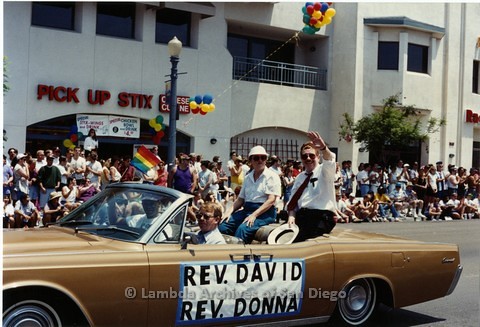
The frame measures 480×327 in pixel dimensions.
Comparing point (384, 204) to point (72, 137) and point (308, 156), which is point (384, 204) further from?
point (308, 156)

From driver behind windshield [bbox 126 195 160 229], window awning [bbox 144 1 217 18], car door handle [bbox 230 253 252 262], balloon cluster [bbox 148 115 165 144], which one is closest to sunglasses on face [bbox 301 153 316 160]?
car door handle [bbox 230 253 252 262]

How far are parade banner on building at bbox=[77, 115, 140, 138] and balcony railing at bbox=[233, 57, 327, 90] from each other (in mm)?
4693

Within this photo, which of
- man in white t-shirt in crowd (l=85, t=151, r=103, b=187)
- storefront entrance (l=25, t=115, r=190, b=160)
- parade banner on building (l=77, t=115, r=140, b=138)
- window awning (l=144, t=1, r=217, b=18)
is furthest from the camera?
window awning (l=144, t=1, r=217, b=18)

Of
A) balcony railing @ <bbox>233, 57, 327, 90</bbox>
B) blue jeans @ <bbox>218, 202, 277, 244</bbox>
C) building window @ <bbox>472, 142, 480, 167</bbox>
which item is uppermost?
balcony railing @ <bbox>233, 57, 327, 90</bbox>

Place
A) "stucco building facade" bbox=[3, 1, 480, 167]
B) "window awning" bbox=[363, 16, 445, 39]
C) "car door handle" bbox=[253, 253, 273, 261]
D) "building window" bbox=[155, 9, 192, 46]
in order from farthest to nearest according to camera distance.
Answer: "window awning" bbox=[363, 16, 445, 39]
"building window" bbox=[155, 9, 192, 46]
"stucco building facade" bbox=[3, 1, 480, 167]
"car door handle" bbox=[253, 253, 273, 261]

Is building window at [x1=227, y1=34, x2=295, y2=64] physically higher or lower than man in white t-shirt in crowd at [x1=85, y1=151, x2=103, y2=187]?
higher

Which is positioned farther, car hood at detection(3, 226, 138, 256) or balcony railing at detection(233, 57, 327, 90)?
balcony railing at detection(233, 57, 327, 90)

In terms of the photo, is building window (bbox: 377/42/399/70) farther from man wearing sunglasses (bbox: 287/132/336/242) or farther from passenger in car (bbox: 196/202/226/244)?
passenger in car (bbox: 196/202/226/244)

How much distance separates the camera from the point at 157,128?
19547 millimetres

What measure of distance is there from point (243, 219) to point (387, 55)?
20.8 metres

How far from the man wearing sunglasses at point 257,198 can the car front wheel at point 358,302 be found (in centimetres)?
116

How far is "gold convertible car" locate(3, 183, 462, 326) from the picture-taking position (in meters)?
4.48

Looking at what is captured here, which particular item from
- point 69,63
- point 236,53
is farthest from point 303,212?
point 236,53

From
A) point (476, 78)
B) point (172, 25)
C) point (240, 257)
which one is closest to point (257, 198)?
point (240, 257)
